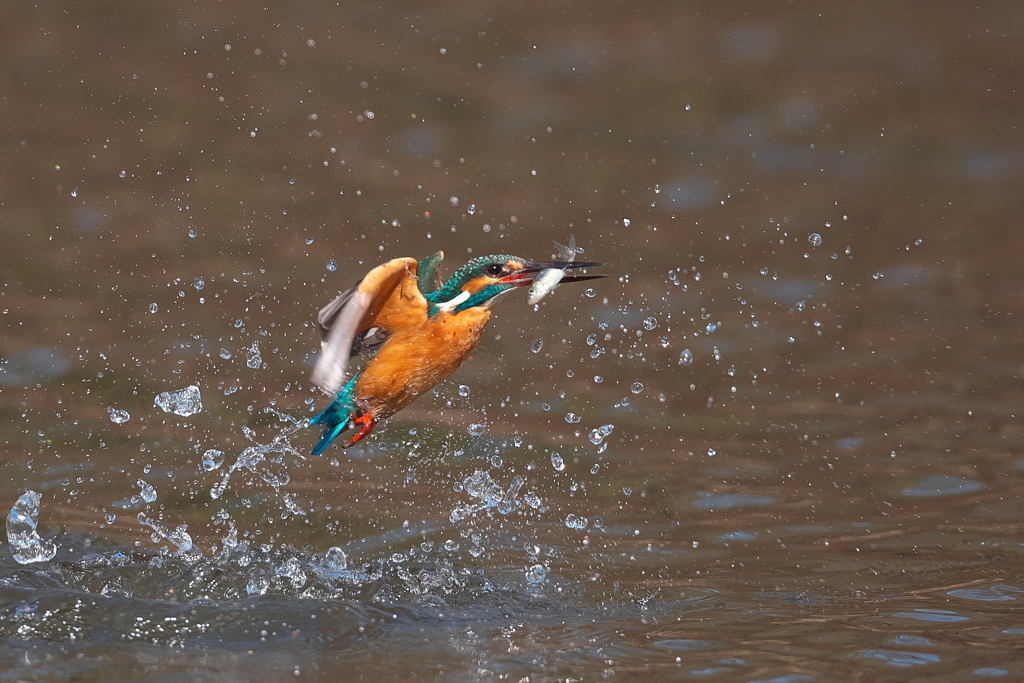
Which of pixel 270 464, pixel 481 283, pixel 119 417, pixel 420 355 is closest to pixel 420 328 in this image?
pixel 420 355

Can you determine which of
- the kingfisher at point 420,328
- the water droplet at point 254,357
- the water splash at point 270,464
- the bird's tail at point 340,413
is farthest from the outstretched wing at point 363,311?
the water droplet at point 254,357

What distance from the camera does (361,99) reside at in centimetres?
835

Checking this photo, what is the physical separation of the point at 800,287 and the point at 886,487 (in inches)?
83.4

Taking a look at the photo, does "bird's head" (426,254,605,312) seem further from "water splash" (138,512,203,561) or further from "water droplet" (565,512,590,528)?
"water splash" (138,512,203,561)

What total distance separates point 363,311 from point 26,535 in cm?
157

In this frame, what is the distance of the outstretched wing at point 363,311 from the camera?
3.65m

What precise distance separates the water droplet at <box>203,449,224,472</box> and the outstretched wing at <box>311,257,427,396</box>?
1284mm

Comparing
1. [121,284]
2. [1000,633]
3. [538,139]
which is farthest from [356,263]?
[1000,633]

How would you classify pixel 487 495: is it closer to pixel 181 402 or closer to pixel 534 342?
pixel 181 402

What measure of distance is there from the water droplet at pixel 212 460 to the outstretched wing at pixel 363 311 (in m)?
1.28

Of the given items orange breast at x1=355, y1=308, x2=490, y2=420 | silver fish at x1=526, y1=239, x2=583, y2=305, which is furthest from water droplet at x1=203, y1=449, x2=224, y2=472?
silver fish at x1=526, y1=239, x2=583, y2=305

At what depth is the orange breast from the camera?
157 inches

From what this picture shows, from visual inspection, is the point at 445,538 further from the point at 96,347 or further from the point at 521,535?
the point at 96,347

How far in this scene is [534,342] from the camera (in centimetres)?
624
